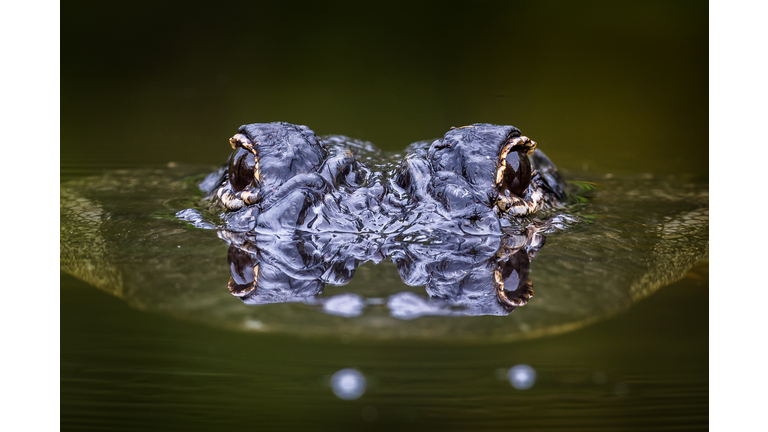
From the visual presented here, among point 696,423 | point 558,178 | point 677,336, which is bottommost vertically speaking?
point 696,423

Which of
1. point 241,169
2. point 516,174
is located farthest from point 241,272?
point 516,174

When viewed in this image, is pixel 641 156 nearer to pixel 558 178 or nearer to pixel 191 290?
pixel 558 178

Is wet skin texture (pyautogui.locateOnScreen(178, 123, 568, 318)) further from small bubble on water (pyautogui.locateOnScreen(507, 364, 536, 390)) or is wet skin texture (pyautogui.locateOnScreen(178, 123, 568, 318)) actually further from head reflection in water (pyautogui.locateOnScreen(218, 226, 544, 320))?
small bubble on water (pyautogui.locateOnScreen(507, 364, 536, 390))

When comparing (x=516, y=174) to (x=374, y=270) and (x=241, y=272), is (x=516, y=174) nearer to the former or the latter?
(x=374, y=270)

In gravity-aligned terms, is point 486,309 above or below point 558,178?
below

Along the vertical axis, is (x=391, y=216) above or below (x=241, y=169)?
below

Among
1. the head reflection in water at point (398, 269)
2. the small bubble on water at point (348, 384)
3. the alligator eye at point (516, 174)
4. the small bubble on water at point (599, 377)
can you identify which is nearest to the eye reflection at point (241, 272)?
the head reflection in water at point (398, 269)

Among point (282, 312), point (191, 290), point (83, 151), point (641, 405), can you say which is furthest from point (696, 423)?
point (83, 151)

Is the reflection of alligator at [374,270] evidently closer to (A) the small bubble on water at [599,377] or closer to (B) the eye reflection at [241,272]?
(B) the eye reflection at [241,272]
